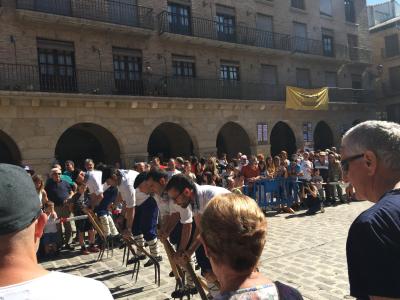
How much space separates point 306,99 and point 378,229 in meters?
21.4

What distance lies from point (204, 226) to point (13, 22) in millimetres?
14816

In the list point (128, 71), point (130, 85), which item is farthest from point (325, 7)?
point (130, 85)

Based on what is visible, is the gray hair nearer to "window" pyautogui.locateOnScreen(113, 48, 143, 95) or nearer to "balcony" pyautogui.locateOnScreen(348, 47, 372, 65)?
"window" pyautogui.locateOnScreen(113, 48, 143, 95)

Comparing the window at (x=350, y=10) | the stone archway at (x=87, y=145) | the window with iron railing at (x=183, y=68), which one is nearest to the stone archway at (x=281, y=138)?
the window with iron railing at (x=183, y=68)

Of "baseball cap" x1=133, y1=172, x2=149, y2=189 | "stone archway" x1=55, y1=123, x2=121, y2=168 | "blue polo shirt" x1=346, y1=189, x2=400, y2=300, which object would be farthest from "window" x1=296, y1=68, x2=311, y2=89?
"blue polo shirt" x1=346, y1=189, x2=400, y2=300

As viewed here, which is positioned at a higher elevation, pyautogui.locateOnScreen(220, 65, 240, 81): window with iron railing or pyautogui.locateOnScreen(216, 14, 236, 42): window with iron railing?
pyautogui.locateOnScreen(216, 14, 236, 42): window with iron railing

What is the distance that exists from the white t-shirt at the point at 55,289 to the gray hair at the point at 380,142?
148cm

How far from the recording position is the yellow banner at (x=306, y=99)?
2131cm

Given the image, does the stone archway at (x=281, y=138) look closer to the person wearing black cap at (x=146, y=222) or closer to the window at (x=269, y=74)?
the window at (x=269, y=74)

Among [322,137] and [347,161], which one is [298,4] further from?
[347,161]

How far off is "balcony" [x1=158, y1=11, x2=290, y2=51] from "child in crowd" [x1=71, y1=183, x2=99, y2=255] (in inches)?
427

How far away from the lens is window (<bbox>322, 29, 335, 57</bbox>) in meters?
26.5

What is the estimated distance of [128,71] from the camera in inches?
668

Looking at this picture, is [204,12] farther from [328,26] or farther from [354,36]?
[354,36]
